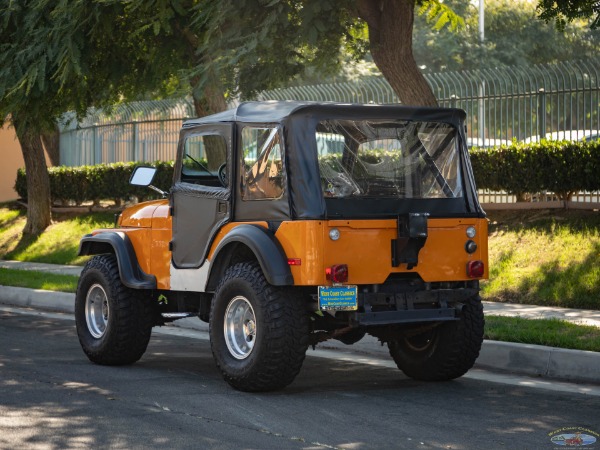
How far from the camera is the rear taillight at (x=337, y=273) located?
8469mm

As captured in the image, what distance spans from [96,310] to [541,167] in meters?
8.36

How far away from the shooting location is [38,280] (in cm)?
1814

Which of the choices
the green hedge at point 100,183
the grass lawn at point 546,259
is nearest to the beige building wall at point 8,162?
the green hedge at point 100,183

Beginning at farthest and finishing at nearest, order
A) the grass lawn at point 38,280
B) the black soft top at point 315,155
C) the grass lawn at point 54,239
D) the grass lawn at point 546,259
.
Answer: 1. the grass lawn at point 54,239
2. the grass lawn at point 38,280
3. the grass lawn at point 546,259
4. the black soft top at point 315,155

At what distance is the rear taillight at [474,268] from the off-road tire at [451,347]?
266 millimetres

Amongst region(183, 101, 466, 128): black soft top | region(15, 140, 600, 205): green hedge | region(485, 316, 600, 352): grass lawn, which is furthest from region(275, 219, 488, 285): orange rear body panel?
region(15, 140, 600, 205): green hedge

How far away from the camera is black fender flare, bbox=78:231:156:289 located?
10.2m

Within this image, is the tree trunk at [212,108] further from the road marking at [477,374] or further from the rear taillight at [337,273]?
the road marking at [477,374]

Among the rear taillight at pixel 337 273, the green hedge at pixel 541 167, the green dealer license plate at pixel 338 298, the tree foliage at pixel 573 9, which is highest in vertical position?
the tree foliage at pixel 573 9

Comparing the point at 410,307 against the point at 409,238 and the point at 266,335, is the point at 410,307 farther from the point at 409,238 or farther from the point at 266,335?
the point at 266,335

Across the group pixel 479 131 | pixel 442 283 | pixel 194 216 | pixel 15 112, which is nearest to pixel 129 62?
pixel 15 112

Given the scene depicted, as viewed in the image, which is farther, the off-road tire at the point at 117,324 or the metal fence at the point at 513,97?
the metal fence at the point at 513,97

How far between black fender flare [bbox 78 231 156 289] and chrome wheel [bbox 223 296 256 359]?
4.31 ft

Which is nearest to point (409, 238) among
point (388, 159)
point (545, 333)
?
point (388, 159)
